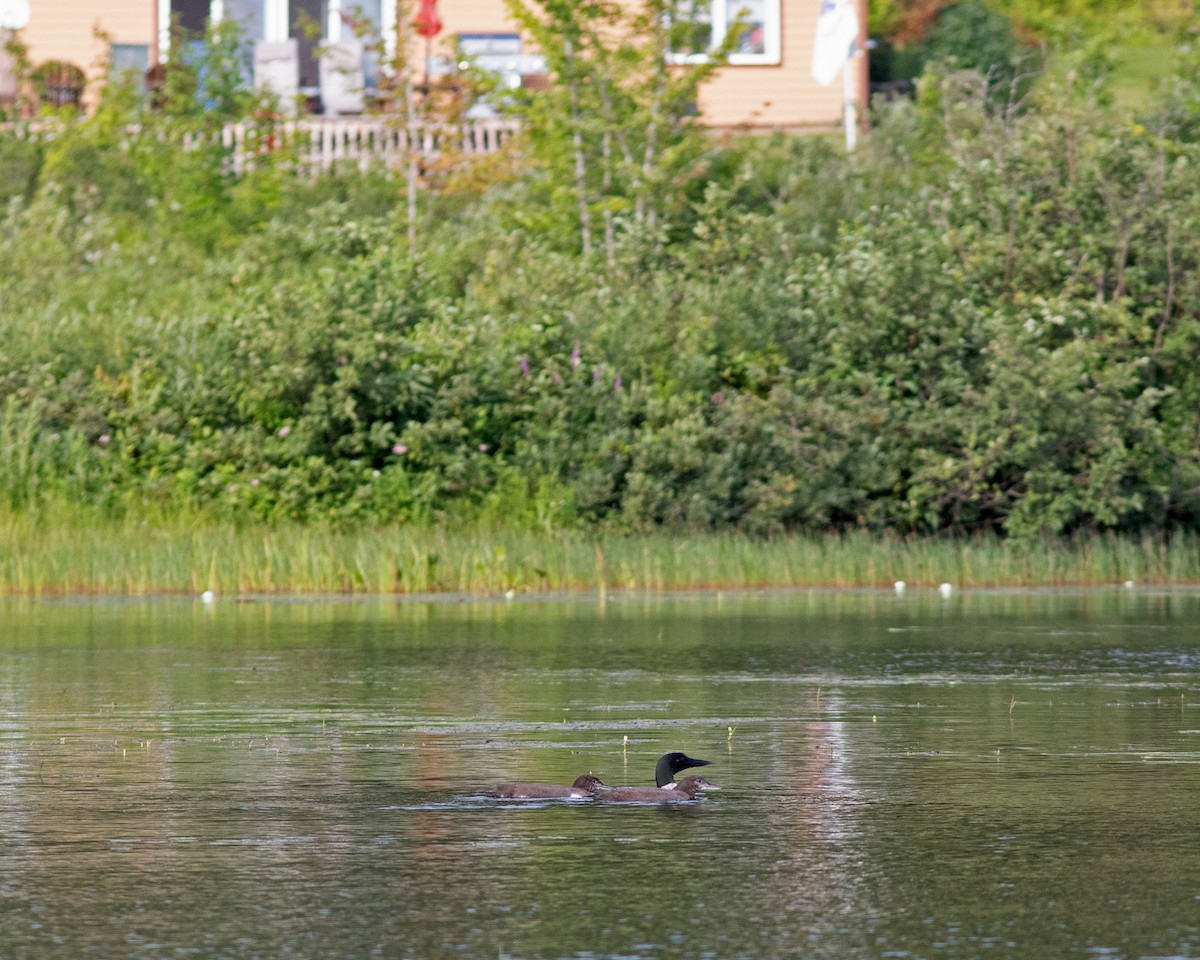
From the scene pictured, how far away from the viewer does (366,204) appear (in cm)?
4028

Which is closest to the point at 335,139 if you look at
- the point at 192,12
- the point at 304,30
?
the point at 304,30

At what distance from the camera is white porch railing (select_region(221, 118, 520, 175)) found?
4103 centimetres

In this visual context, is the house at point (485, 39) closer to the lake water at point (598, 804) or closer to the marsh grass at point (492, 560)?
the marsh grass at point (492, 560)

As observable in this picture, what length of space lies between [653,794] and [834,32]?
3599 cm

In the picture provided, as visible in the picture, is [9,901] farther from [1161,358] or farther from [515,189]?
[515,189]

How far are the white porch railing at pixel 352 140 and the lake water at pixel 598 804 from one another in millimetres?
20372

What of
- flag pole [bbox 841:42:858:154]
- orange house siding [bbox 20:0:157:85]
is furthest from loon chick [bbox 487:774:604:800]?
orange house siding [bbox 20:0:157:85]

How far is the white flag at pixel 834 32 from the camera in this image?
151 ft

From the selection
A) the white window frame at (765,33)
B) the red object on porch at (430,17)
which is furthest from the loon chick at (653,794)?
the white window frame at (765,33)

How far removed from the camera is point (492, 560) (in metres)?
27.7

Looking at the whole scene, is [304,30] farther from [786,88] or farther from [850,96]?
[850,96]

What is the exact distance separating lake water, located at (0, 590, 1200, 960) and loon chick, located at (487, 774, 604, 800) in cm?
6

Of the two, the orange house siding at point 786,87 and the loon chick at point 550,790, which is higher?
the orange house siding at point 786,87

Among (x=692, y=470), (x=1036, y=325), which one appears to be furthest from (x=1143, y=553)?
(x=692, y=470)
